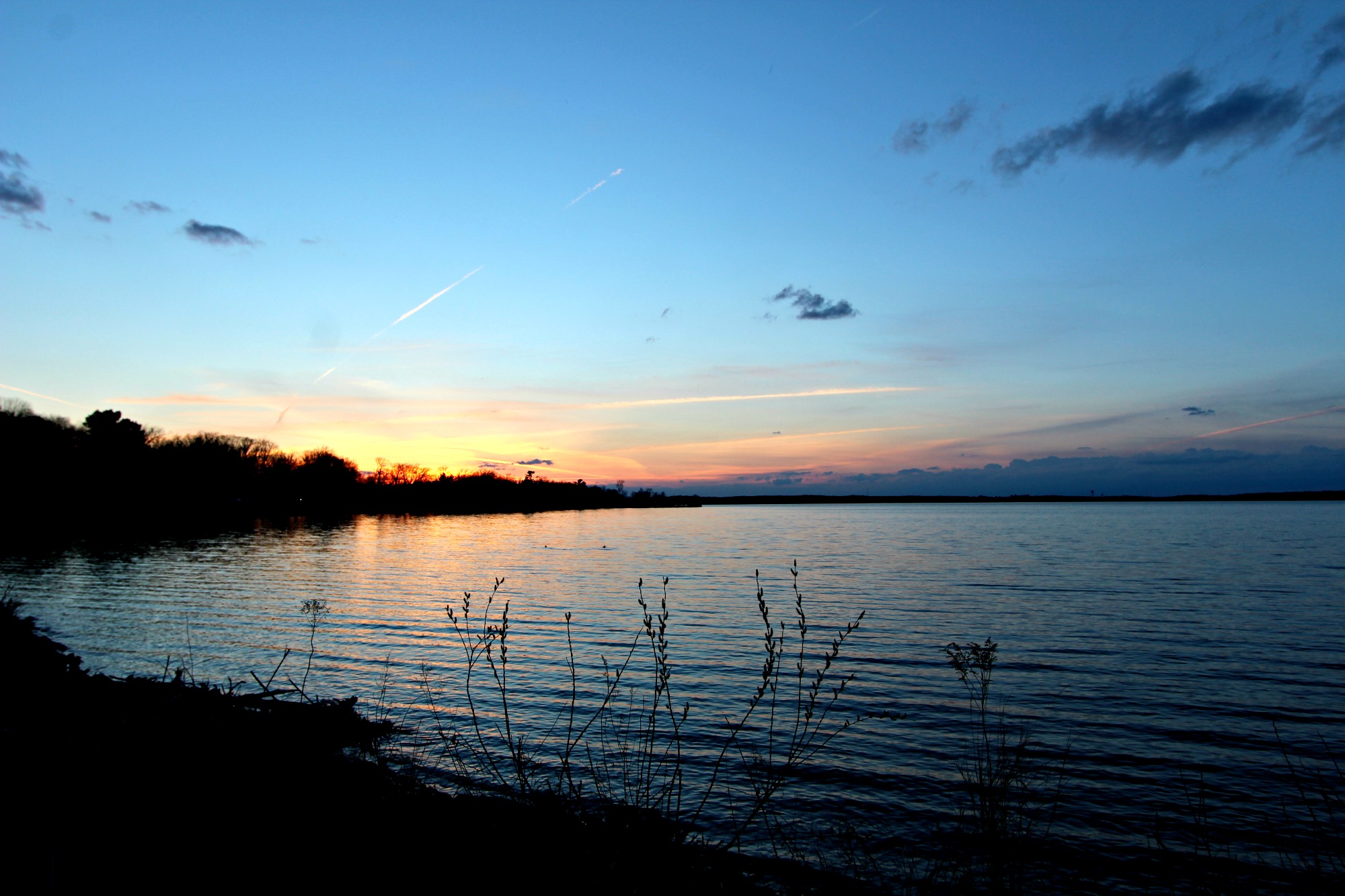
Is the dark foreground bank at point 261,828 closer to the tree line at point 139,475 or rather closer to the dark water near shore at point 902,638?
the dark water near shore at point 902,638

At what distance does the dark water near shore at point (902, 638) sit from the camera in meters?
11.8

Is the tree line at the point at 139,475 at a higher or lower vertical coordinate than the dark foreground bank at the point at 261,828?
higher

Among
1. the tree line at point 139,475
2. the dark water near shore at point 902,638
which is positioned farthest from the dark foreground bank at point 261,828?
the tree line at point 139,475

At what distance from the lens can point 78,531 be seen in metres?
75.1

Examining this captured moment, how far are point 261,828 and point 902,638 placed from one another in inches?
818

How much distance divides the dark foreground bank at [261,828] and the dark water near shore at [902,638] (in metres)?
5.34

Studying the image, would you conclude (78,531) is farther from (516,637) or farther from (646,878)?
(646,878)

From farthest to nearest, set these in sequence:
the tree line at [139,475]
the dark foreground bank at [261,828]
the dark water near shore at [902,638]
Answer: the tree line at [139,475]
the dark water near shore at [902,638]
the dark foreground bank at [261,828]

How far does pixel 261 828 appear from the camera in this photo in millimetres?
5699

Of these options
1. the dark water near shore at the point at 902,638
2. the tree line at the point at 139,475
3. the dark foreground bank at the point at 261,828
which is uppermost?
the tree line at the point at 139,475

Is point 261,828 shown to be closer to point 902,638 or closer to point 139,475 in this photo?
point 902,638

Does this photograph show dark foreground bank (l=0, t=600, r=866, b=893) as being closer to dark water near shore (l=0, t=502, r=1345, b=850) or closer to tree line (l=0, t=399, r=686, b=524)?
dark water near shore (l=0, t=502, r=1345, b=850)

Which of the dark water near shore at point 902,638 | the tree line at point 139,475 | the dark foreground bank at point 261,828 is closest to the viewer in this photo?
the dark foreground bank at point 261,828

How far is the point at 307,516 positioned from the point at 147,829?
523 feet
